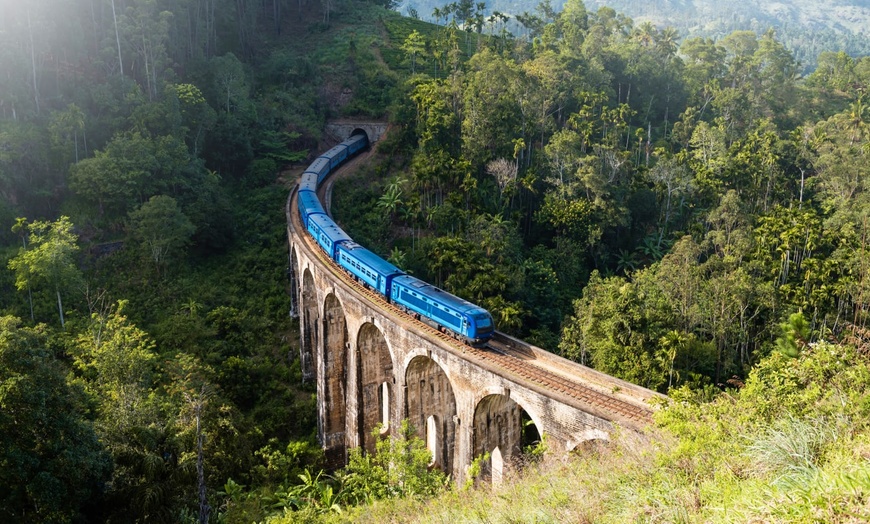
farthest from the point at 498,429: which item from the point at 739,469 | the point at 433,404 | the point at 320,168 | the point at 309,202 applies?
the point at 320,168

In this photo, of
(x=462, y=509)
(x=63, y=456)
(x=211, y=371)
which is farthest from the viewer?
(x=211, y=371)

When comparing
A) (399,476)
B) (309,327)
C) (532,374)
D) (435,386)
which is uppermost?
(532,374)

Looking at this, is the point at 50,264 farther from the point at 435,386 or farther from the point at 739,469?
the point at 739,469

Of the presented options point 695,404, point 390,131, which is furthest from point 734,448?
point 390,131

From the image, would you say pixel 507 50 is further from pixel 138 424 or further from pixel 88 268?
pixel 138 424

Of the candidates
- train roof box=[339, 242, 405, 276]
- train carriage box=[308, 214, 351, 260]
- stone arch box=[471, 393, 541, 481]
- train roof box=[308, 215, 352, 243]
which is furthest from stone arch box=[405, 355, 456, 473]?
train roof box=[308, 215, 352, 243]

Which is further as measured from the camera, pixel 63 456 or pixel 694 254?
pixel 694 254

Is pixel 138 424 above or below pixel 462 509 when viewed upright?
below

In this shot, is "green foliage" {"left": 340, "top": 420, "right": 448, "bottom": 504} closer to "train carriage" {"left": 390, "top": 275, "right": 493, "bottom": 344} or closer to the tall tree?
"train carriage" {"left": 390, "top": 275, "right": 493, "bottom": 344}
